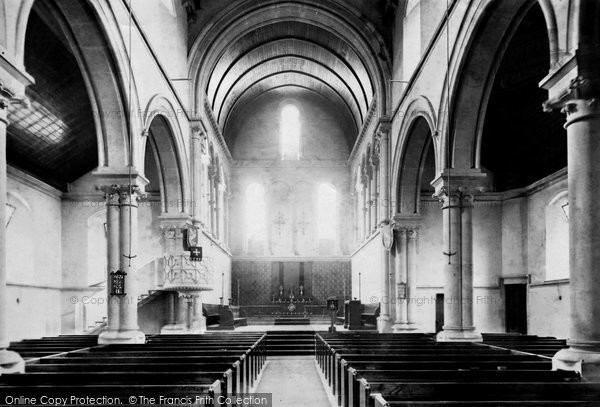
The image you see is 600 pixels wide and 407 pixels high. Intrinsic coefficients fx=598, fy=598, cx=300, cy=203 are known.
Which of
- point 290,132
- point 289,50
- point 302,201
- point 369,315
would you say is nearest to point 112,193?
point 369,315

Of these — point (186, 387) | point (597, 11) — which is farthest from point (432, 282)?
point (186, 387)

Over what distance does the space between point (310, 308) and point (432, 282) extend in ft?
29.0

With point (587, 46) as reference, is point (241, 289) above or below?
below

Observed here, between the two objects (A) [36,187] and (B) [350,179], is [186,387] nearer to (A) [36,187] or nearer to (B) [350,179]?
(A) [36,187]

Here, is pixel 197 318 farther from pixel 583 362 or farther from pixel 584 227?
pixel 584 227

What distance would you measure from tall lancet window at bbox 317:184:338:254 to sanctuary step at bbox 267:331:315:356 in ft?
39.4

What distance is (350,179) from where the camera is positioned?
3020cm

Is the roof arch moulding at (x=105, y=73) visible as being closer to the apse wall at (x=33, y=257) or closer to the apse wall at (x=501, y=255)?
the apse wall at (x=33, y=257)

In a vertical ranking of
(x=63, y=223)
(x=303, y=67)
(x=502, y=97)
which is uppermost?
(x=303, y=67)

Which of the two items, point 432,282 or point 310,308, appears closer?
point 432,282

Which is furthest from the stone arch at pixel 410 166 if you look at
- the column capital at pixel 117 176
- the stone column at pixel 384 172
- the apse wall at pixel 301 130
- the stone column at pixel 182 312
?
the apse wall at pixel 301 130

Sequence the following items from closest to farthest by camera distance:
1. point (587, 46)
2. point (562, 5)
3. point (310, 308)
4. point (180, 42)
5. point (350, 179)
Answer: point (587, 46) < point (562, 5) < point (180, 42) < point (310, 308) < point (350, 179)

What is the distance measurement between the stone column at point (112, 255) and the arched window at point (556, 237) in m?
11.9

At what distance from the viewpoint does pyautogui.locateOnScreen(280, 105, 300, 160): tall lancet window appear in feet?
102
